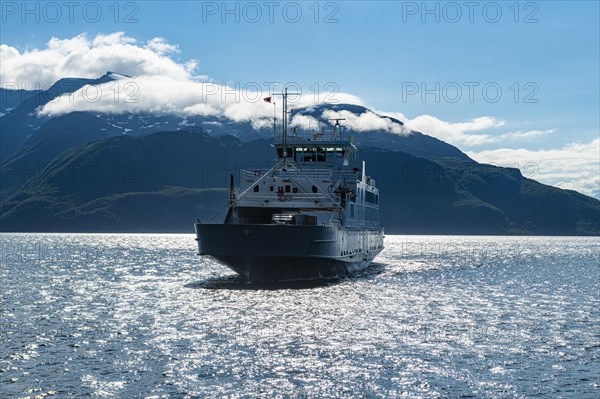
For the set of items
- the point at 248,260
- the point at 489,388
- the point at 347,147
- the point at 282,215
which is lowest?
the point at 489,388

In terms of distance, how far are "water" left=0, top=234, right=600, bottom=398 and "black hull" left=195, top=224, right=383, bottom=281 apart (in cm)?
165

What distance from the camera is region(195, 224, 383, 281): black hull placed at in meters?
51.6

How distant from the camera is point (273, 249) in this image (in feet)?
171

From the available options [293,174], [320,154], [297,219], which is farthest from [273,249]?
[320,154]

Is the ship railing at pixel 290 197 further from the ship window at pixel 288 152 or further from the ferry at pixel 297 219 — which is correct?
the ship window at pixel 288 152

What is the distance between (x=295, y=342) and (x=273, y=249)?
1986cm

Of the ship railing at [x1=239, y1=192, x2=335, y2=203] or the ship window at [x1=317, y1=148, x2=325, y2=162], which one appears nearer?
the ship railing at [x1=239, y1=192, x2=335, y2=203]

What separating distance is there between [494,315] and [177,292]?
25.8m

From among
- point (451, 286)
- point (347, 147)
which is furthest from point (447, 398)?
point (347, 147)

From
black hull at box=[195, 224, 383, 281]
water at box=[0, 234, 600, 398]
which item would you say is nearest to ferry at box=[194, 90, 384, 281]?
black hull at box=[195, 224, 383, 281]

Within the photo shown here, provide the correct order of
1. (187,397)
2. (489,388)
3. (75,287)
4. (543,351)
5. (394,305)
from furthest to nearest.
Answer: (75,287)
(394,305)
(543,351)
(489,388)
(187,397)

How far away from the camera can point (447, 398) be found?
23.5 meters

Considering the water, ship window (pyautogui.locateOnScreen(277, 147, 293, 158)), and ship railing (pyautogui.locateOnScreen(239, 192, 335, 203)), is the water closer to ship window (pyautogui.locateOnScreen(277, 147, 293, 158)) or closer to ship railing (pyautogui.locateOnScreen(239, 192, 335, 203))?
ship railing (pyautogui.locateOnScreen(239, 192, 335, 203))

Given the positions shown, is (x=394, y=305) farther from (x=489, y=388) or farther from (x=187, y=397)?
(x=187, y=397)
